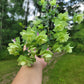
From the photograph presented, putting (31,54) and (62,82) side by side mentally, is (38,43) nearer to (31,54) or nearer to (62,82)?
(31,54)

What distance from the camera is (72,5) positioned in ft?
39.4

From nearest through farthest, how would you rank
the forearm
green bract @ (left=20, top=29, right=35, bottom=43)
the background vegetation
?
green bract @ (left=20, top=29, right=35, bottom=43) < the forearm < the background vegetation

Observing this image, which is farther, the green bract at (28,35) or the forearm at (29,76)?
the forearm at (29,76)

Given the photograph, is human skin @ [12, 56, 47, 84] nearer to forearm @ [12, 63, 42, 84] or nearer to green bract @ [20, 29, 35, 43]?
forearm @ [12, 63, 42, 84]

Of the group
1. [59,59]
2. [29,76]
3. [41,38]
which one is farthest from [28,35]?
[59,59]

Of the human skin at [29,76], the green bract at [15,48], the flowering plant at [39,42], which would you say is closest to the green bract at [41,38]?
→ the flowering plant at [39,42]

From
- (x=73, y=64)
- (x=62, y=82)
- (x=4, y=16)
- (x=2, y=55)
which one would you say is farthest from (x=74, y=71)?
(x=4, y=16)

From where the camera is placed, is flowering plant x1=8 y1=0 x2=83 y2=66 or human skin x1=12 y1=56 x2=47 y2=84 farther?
human skin x1=12 y1=56 x2=47 y2=84

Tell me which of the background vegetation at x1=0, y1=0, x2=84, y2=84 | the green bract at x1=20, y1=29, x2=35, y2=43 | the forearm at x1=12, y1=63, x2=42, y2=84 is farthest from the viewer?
the background vegetation at x1=0, y1=0, x2=84, y2=84

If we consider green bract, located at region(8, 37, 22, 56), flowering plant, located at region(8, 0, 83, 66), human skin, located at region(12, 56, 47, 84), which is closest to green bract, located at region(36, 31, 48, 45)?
flowering plant, located at region(8, 0, 83, 66)

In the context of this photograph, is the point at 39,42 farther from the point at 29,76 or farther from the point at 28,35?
the point at 29,76

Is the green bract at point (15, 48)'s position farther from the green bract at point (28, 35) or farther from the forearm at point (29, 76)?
the forearm at point (29, 76)

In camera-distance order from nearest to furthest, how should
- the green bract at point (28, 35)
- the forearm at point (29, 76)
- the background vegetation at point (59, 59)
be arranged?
1. the green bract at point (28, 35)
2. the forearm at point (29, 76)
3. the background vegetation at point (59, 59)

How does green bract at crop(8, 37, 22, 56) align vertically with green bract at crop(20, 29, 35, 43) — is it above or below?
below
